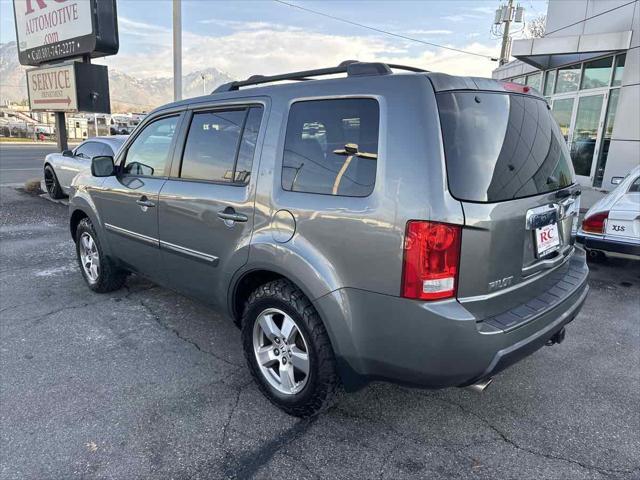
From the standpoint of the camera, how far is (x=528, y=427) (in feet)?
8.61

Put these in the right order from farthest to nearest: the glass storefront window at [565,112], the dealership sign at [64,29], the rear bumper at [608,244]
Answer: the glass storefront window at [565,112] → the dealership sign at [64,29] → the rear bumper at [608,244]

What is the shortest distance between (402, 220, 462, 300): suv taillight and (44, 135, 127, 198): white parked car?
27.1ft

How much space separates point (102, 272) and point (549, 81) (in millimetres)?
14113

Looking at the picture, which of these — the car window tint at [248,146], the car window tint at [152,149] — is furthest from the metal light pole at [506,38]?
the car window tint at [248,146]

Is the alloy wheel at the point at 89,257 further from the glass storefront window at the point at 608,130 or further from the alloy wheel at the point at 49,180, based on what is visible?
the glass storefront window at the point at 608,130

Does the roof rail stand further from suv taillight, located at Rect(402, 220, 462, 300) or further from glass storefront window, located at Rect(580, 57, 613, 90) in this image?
glass storefront window, located at Rect(580, 57, 613, 90)

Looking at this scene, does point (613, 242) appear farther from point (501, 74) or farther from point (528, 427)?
point (501, 74)

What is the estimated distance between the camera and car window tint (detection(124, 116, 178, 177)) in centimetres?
351

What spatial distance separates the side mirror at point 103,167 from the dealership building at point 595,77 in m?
10.7

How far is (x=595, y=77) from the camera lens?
11.8 meters

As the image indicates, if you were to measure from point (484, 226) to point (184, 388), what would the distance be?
2.13 meters

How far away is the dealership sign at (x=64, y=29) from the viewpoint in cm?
975

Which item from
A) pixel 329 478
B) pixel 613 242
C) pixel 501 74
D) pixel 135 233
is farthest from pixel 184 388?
pixel 501 74

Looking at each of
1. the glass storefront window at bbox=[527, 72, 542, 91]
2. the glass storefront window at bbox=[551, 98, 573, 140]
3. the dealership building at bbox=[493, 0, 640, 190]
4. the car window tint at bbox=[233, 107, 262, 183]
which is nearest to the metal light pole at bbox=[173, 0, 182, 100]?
the dealership building at bbox=[493, 0, 640, 190]
